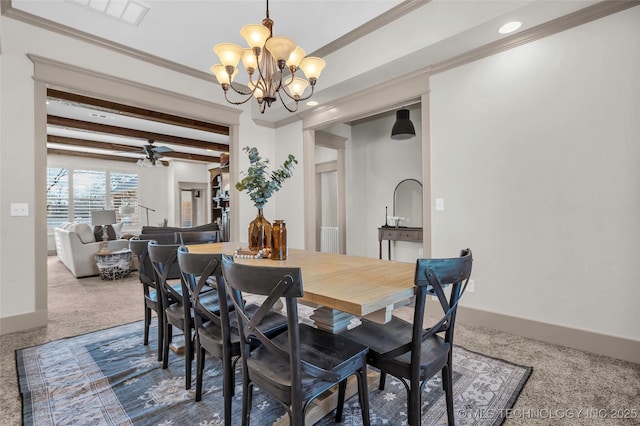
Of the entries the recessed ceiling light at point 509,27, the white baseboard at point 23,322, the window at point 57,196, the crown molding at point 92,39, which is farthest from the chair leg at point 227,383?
the window at point 57,196

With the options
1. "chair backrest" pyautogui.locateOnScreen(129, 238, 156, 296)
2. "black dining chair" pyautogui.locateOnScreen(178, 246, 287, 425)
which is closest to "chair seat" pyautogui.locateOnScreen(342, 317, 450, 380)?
"black dining chair" pyautogui.locateOnScreen(178, 246, 287, 425)

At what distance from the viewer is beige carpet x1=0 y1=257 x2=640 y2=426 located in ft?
5.05

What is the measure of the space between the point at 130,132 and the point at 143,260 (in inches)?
211

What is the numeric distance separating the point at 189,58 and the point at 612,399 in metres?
4.59

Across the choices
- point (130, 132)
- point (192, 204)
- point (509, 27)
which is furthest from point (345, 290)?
point (192, 204)

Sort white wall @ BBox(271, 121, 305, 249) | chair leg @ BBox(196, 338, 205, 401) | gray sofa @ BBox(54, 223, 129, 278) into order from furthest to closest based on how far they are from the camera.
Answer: gray sofa @ BBox(54, 223, 129, 278) → white wall @ BBox(271, 121, 305, 249) → chair leg @ BBox(196, 338, 205, 401)

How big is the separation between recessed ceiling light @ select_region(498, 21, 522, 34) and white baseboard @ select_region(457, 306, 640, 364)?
2.32 metres

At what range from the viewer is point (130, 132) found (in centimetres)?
634

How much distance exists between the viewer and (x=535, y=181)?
244cm

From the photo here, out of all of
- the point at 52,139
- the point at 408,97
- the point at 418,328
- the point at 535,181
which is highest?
the point at 52,139

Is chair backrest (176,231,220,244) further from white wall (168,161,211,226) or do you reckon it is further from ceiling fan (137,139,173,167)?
white wall (168,161,211,226)

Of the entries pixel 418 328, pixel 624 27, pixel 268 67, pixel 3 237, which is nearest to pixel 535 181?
pixel 624 27

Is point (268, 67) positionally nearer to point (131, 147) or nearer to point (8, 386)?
point (8, 386)

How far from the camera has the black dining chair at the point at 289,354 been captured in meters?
1.03
